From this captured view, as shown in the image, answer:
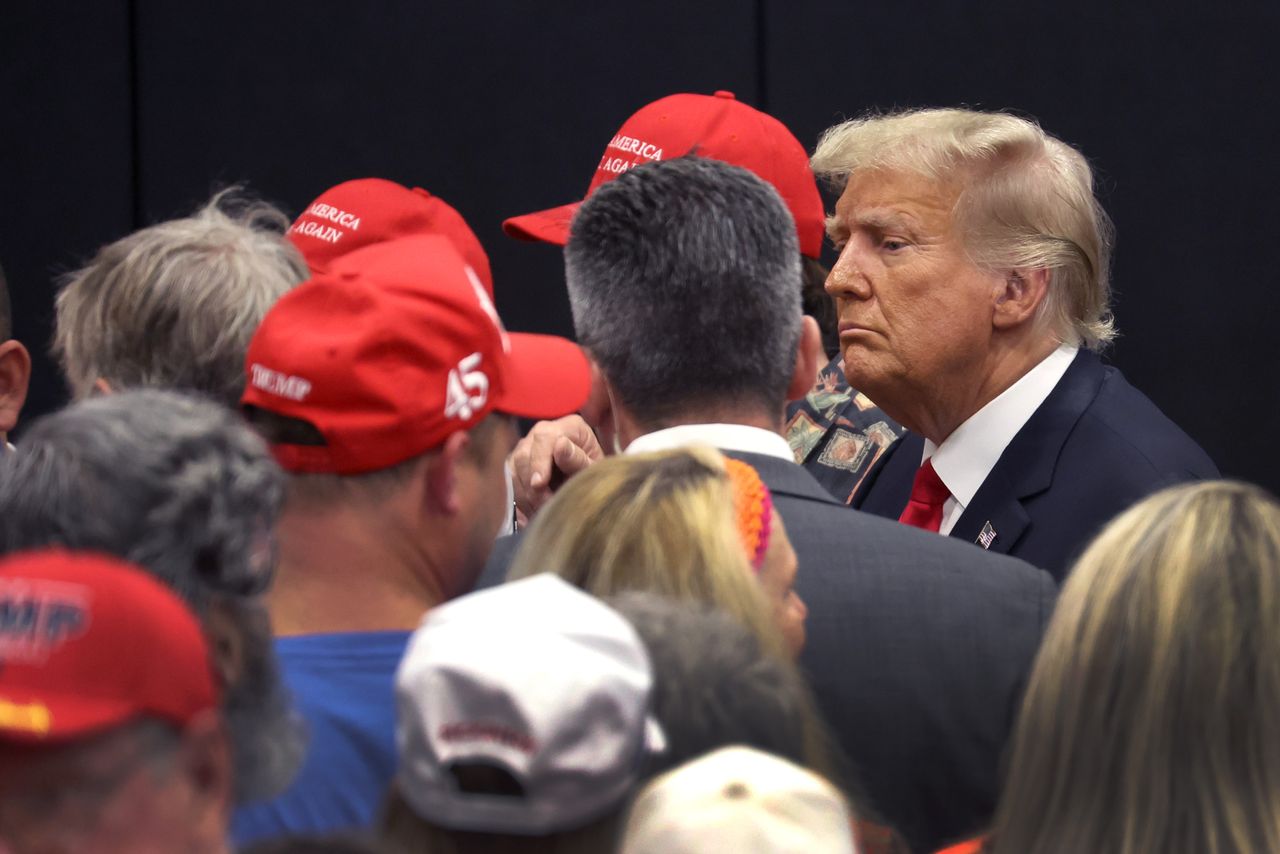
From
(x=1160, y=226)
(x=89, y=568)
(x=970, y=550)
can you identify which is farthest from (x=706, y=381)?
(x=1160, y=226)

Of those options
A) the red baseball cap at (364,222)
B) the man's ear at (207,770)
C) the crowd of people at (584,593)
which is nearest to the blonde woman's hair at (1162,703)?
the crowd of people at (584,593)

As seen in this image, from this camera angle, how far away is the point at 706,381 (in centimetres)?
196

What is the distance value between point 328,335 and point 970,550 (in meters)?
0.74

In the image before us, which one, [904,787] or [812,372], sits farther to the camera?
[812,372]

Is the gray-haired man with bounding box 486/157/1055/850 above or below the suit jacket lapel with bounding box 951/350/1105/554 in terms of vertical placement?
above

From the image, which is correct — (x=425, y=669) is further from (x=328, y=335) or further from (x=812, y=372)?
(x=812, y=372)

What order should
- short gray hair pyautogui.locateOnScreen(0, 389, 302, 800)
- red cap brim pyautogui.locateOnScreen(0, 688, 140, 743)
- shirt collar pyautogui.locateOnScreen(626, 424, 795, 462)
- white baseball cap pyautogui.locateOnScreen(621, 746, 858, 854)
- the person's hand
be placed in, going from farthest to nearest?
the person's hand < shirt collar pyautogui.locateOnScreen(626, 424, 795, 462) < short gray hair pyautogui.locateOnScreen(0, 389, 302, 800) < white baseball cap pyautogui.locateOnScreen(621, 746, 858, 854) < red cap brim pyautogui.locateOnScreen(0, 688, 140, 743)

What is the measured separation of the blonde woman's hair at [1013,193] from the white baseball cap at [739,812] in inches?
66.7

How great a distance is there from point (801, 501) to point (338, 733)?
644 millimetres

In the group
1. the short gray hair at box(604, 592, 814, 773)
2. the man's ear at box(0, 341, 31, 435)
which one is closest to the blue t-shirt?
the short gray hair at box(604, 592, 814, 773)

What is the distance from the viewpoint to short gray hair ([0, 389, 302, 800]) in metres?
1.24

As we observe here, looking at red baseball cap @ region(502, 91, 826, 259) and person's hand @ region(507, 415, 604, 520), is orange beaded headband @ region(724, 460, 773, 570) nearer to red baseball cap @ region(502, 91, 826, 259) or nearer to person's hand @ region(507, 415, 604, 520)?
person's hand @ region(507, 415, 604, 520)

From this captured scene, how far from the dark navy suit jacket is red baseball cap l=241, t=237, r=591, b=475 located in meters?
0.96

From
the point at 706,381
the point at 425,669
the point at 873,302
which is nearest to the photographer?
the point at 425,669
